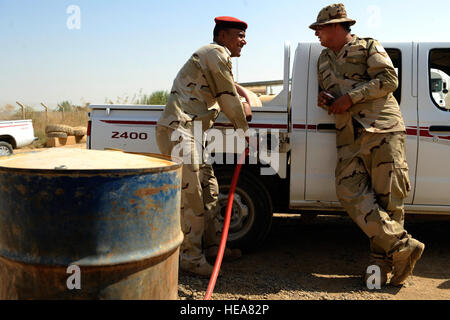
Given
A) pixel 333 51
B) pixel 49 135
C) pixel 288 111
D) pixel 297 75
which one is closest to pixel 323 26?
pixel 333 51

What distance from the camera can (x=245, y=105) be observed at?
12.2 ft

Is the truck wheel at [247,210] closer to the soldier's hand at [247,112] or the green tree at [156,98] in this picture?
the soldier's hand at [247,112]

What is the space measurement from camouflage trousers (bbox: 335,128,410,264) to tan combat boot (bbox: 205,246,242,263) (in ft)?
3.55

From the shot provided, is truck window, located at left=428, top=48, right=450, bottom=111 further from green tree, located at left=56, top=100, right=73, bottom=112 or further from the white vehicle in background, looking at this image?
green tree, located at left=56, top=100, right=73, bottom=112

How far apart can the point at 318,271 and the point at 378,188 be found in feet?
3.02

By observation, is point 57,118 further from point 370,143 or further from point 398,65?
point 370,143

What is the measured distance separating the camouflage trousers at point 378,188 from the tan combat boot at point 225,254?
108 centimetres

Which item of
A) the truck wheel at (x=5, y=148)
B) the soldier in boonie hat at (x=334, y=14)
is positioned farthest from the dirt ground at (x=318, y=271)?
the truck wheel at (x=5, y=148)

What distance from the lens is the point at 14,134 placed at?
11.8 m

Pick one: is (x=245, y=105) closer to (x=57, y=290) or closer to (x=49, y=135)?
(x=57, y=290)

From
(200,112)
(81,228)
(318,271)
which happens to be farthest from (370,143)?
(81,228)

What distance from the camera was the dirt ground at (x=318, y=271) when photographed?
3.42 meters

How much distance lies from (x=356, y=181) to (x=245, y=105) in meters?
1.11

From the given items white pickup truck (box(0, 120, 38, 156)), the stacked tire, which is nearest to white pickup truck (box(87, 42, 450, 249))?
white pickup truck (box(0, 120, 38, 156))
